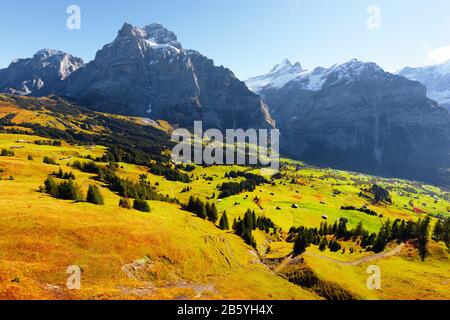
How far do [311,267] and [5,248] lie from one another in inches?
2973

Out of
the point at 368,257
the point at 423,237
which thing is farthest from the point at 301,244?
the point at 423,237

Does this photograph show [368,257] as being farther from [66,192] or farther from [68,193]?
[66,192]

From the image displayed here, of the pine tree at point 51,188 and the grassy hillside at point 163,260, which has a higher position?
the pine tree at point 51,188

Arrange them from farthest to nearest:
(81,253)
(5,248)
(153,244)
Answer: (153,244)
(81,253)
(5,248)

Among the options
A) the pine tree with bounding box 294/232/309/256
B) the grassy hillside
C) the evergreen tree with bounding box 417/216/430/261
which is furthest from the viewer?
the evergreen tree with bounding box 417/216/430/261

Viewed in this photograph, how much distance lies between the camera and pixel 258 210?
189 meters

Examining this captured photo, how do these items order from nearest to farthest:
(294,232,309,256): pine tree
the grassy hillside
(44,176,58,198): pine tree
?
the grassy hillside, (44,176,58,198): pine tree, (294,232,309,256): pine tree

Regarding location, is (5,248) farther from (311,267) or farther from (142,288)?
(311,267)

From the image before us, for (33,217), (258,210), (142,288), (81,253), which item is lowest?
(258,210)

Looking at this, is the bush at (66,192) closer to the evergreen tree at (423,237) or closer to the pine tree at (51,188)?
the pine tree at (51,188)

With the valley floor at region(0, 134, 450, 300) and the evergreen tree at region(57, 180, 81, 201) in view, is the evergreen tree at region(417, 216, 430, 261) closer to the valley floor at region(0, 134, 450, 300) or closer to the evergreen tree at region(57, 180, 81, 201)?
the valley floor at region(0, 134, 450, 300)

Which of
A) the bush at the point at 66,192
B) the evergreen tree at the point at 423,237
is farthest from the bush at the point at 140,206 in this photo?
the evergreen tree at the point at 423,237

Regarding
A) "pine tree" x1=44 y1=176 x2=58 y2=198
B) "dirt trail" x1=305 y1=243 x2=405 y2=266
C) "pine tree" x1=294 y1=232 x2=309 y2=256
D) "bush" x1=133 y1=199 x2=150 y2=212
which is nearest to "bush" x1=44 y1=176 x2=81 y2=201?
"pine tree" x1=44 y1=176 x2=58 y2=198
